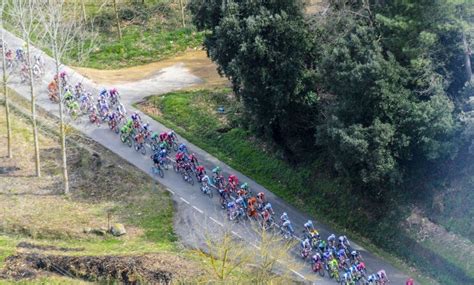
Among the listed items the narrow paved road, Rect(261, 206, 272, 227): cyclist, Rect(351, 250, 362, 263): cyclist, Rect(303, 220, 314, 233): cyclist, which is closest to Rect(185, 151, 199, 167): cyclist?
the narrow paved road

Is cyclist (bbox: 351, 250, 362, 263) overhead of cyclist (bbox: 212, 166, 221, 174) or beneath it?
beneath

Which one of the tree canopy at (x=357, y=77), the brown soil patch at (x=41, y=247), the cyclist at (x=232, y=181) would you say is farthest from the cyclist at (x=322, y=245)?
the brown soil patch at (x=41, y=247)

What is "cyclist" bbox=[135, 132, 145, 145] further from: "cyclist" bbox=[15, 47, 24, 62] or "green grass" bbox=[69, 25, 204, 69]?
"green grass" bbox=[69, 25, 204, 69]

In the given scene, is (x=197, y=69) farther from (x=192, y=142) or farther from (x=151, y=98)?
(x=192, y=142)

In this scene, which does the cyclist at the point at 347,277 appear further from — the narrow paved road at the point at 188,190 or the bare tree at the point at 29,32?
the bare tree at the point at 29,32

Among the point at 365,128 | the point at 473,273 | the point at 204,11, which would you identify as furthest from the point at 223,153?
the point at 473,273
